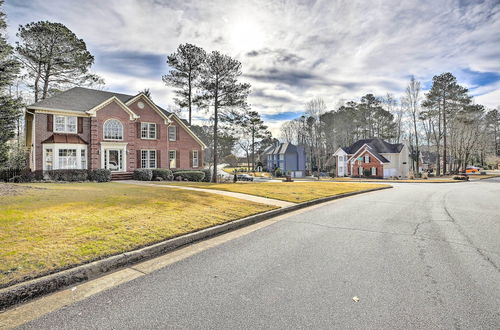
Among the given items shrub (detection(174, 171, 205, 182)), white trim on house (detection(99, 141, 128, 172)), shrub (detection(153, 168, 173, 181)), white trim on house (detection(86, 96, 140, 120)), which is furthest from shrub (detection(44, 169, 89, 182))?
shrub (detection(174, 171, 205, 182))

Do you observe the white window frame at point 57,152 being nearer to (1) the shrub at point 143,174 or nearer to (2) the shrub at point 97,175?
(2) the shrub at point 97,175

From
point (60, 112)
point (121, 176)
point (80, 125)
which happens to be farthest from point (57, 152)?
point (121, 176)

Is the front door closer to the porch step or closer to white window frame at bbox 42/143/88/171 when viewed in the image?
Result: the porch step

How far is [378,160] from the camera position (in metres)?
45.9

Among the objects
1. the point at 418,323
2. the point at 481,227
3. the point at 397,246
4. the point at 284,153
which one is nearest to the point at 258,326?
the point at 418,323

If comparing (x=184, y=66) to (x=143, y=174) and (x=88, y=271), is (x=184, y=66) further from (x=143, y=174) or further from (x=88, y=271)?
(x=88, y=271)

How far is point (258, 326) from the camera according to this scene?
282cm

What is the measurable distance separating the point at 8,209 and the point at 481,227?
13.4 metres

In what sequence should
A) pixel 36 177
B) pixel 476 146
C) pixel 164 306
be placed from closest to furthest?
pixel 164 306 → pixel 36 177 → pixel 476 146

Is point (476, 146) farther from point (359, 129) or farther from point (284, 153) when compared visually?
point (284, 153)

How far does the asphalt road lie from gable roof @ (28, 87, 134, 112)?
23515mm

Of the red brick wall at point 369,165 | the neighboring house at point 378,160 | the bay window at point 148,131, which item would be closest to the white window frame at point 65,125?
the bay window at point 148,131

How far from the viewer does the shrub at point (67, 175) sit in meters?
19.5

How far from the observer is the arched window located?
24.5 metres
